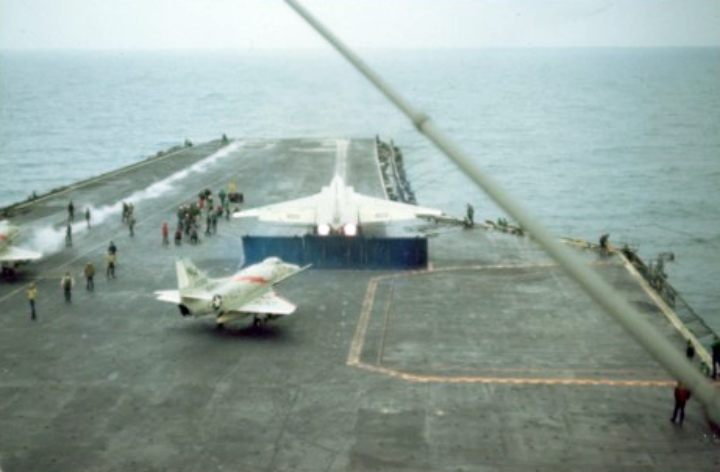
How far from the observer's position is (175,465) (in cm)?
2123

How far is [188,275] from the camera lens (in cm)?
3047

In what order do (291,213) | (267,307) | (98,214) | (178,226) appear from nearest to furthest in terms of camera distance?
(267,307) → (291,213) → (178,226) → (98,214)

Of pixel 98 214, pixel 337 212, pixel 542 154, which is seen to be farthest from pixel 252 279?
pixel 542 154

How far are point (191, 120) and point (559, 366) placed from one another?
166m

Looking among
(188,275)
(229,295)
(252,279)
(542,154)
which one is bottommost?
(542,154)

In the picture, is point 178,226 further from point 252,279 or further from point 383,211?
point 252,279

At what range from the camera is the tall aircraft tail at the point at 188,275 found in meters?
30.4

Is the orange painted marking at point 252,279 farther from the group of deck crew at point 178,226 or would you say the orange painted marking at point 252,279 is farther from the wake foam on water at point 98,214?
the wake foam on water at point 98,214

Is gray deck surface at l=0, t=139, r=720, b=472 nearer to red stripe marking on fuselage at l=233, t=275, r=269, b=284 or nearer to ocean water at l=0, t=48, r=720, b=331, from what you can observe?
red stripe marking on fuselage at l=233, t=275, r=269, b=284

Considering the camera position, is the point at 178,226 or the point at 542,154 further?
the point at 542,154

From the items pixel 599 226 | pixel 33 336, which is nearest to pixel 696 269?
pixel 599 226

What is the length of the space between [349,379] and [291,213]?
21917 mm

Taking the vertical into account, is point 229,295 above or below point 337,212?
below

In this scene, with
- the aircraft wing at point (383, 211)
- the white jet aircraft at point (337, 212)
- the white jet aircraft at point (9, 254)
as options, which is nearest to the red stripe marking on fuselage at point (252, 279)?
the white jet aircraft at point (337, 212)
